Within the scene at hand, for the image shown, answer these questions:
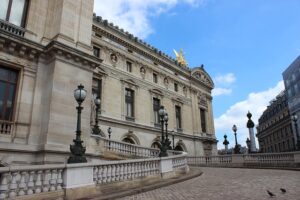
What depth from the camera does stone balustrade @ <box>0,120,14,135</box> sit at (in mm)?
12905

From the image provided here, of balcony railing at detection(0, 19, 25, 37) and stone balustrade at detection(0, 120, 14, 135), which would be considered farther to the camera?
balcony railing at detection(0, 19, 25, 37)

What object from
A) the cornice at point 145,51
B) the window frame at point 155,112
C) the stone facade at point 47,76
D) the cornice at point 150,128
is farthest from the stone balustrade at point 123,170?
the window frame at point 155,112

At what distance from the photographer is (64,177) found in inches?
340

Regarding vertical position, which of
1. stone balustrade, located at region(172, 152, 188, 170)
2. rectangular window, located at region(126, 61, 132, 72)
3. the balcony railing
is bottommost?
stone balustrade, located at region(172, 152, 188, 170)

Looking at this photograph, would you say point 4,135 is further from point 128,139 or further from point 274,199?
point 128,139

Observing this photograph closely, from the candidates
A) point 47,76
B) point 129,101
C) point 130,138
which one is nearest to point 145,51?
point 129,101

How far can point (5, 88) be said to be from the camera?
45.1 feet

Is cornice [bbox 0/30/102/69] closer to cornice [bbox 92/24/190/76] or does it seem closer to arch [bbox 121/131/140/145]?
cornice [bbox 92/24/190/76]

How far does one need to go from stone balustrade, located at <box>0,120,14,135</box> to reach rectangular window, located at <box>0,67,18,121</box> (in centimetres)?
39

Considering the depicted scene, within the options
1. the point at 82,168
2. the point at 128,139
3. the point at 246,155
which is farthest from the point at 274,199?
the point at 128,139

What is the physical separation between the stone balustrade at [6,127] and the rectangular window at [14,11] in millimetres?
5727

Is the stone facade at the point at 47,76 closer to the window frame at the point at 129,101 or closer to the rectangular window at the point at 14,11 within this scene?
the rectangular window at the point at 14,11

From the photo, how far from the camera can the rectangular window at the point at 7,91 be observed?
13430 millimetres

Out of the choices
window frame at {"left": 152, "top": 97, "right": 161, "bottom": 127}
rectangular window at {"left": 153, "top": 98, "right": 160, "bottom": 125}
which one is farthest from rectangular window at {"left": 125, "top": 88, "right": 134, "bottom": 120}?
rectangular window at {"left": 153, "top": 98, "right": 160, "bottom": 125}
